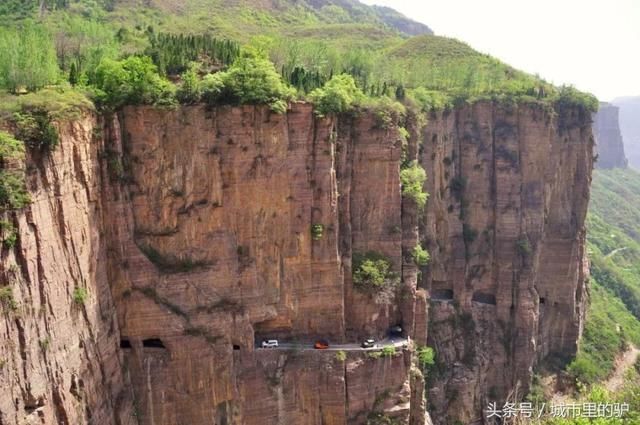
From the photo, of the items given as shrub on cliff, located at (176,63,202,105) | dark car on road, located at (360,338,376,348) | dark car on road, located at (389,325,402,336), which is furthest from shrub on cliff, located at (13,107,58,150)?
dark car on road, located at (389,325,402,336)

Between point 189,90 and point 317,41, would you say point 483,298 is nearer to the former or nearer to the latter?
point 317,41

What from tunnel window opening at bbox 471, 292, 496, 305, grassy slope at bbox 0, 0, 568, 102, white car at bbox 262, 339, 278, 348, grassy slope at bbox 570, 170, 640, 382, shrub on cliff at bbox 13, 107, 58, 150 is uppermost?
grassy slope at bbox 0, 0, 568, 102

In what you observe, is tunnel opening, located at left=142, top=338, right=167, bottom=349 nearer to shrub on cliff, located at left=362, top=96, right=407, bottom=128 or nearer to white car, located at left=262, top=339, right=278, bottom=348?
white car, located at left=262, top=339, right=278, bottom=348

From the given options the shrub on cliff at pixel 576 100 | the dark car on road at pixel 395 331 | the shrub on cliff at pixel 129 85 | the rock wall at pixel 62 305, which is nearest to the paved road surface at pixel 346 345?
the dark car on road at pixel 395 331

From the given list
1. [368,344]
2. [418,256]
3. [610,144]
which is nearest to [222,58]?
[418,256]

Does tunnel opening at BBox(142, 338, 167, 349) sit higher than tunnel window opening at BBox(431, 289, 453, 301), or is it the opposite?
tunnel opening at BBox(142, 338, 167, 349)

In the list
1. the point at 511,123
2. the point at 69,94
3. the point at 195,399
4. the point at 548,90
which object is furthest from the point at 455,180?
the point at 69,94

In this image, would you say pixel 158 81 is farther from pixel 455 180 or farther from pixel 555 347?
pixel 555 347
